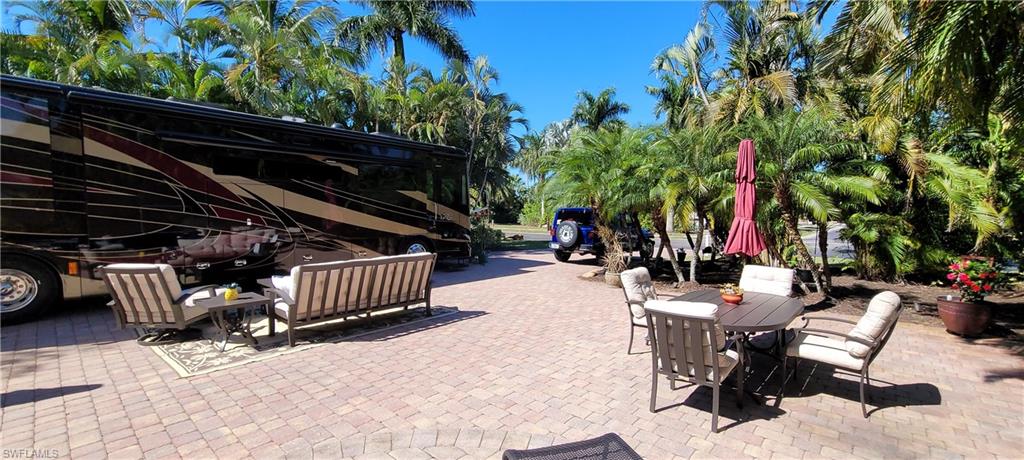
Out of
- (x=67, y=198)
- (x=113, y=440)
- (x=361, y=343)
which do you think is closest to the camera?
(x=113, y=440)

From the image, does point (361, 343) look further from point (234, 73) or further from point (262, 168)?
point (234, 73)

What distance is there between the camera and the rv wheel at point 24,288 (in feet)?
19.2

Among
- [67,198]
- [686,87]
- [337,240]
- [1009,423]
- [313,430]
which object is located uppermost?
[686,87]

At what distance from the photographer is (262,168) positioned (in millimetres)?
7922

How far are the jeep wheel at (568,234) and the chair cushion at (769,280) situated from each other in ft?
27.8

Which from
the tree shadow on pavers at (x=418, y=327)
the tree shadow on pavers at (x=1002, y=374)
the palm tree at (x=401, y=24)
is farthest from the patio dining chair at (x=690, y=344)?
the palm tree at (x=401, y=24)

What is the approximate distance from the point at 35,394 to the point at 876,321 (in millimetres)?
7380

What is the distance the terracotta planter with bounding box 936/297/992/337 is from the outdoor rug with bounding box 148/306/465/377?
709cm

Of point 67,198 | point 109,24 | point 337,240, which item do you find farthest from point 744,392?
point 109,24

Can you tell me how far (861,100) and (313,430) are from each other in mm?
12750

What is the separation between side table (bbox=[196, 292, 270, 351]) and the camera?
5.09m

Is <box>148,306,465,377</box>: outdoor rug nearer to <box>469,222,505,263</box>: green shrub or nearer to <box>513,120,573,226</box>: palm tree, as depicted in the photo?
<box>469,222,505,263</box>: green shrub

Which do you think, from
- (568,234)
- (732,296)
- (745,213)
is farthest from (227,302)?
(568,234)

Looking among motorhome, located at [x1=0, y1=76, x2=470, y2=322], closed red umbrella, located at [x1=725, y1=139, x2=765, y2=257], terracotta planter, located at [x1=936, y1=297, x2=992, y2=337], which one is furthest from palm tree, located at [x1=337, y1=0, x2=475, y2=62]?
terracotta planter, located at [x1=936, y1=297, x2=992, y2=337]
